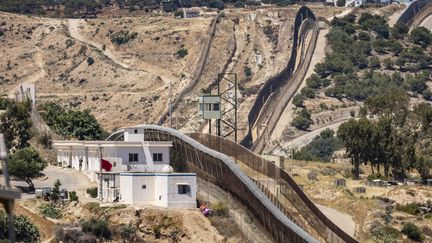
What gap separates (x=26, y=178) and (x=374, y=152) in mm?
26950

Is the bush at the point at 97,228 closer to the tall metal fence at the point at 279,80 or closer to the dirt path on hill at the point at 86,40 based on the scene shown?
the tall metal fence at the point at 279,80

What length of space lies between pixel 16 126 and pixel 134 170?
608 inches

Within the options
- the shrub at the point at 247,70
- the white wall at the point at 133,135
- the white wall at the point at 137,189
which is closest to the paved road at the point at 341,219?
the white wall at the point at 133,135

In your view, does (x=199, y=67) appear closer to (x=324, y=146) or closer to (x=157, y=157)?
(x=324, y=146)

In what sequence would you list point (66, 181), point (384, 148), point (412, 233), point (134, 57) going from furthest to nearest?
point (134, 57) → point (384, 148) → point (66, 181) → point (412, 233)

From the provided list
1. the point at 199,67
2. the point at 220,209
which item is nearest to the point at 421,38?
the point at 199,67

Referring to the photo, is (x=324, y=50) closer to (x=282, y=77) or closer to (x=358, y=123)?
(x=282, y=77)

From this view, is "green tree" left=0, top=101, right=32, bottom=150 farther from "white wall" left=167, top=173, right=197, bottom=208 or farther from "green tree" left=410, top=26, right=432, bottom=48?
"green tree" left=410, top=26, right=432, bottom=48

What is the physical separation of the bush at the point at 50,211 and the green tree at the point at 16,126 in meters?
17.1

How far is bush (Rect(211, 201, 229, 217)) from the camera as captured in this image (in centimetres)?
6706

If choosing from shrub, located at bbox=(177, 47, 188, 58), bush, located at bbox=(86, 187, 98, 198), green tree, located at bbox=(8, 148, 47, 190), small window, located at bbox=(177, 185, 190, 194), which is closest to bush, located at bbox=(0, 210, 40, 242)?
bush, located at bbox=(86, 187, 98, 198)

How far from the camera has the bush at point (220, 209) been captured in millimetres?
67062

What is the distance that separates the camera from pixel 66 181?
2975 inches

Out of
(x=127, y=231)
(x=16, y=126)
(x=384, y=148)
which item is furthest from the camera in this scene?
(x=384, y=148)
